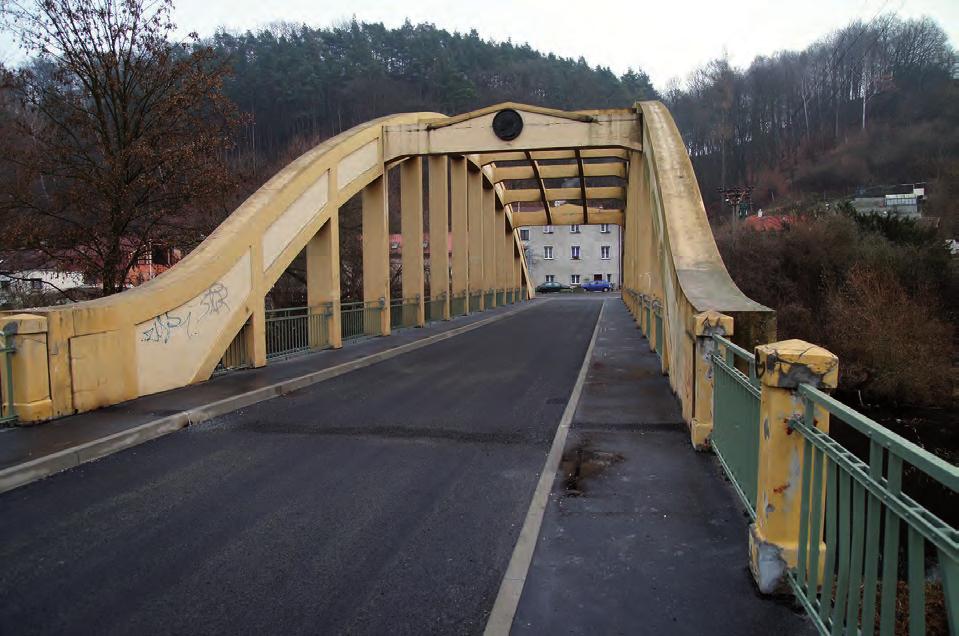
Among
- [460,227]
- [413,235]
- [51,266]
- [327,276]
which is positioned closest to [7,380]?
[327,276]

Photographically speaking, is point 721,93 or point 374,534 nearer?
point 374,534

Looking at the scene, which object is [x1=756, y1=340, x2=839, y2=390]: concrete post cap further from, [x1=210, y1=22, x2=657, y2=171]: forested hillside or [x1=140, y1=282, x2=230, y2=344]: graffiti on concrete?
[x1=210, y1=22, x2=657, y2=171]: forested hillside

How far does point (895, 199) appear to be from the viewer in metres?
52.4

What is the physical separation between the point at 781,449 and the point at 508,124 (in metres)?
16.5

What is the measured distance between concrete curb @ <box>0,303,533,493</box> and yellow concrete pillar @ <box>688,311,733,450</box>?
5.90m

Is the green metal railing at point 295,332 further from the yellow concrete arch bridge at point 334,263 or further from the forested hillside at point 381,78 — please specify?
the forested hillside at point 381,78

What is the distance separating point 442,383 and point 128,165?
27.6 feet

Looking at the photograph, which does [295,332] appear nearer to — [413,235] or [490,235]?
[413,235]

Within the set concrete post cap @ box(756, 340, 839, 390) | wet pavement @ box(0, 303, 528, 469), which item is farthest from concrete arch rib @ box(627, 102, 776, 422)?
wet pavement @ box(0, 303, 528, 469)

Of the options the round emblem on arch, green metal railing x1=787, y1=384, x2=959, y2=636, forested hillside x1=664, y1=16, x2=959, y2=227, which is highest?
forested hillside x1=664, y1=16, x2=959, y2=227

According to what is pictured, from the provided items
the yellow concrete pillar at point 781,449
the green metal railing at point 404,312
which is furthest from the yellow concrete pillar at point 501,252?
the yellow concrete pillar at point 781,449

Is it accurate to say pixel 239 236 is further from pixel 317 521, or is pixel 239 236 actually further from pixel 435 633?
pixel 435 633

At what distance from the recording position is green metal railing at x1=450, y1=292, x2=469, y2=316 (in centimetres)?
2758

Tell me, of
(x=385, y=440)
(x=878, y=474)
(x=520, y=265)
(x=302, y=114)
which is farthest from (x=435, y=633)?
(x=302, y=114)
